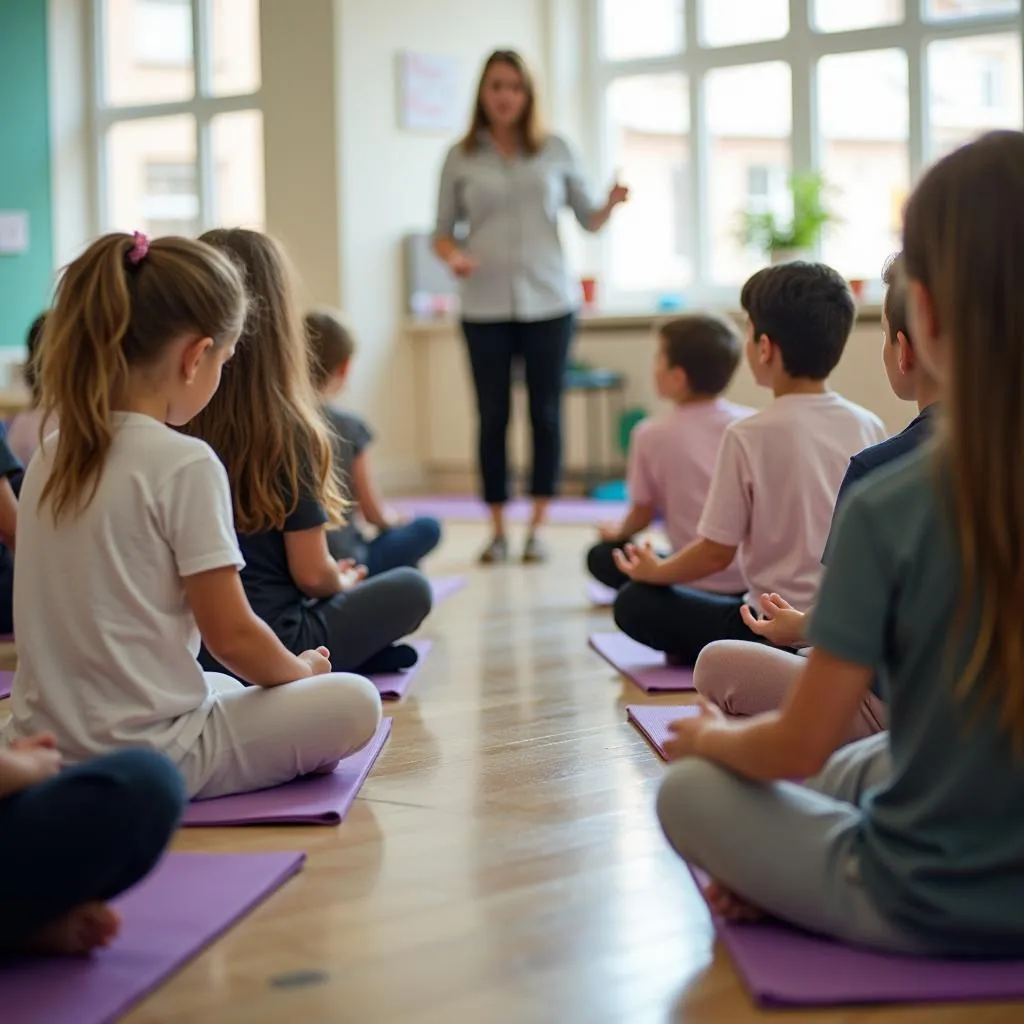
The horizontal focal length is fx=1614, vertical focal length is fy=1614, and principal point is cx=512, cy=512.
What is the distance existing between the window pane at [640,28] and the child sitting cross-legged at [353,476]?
3768mm

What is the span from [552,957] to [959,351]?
642 millimetres

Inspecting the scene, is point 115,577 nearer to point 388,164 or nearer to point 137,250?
point 137,250

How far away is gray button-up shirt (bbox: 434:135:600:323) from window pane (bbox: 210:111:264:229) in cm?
261

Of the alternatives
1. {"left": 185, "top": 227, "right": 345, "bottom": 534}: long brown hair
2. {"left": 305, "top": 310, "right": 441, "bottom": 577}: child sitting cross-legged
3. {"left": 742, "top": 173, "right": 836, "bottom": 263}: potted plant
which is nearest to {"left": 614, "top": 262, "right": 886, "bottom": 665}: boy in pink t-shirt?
{"left": 185, "top": 227, "right": 345, "bottom": 534}: long brown hair

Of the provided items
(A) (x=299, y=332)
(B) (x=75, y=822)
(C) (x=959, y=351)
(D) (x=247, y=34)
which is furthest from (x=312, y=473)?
(D) (x=247, y=34)

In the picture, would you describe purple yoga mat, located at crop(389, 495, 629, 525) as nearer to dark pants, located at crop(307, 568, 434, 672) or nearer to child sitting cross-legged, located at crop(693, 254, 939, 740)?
dark pants, located at crop(307, 568, 434, 672)

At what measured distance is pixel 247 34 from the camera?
7.36 metres

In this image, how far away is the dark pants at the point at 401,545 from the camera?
3.80 metres

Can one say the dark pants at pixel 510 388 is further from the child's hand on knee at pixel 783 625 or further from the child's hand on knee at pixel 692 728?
the child's hand on knee at pixel 692 728

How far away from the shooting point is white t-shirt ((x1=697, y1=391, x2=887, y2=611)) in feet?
8.32

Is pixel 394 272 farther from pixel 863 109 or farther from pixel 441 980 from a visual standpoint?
pixel 441 980

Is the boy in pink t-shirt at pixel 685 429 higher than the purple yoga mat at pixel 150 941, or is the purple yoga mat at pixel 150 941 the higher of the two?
the boy in pink t-shirt at pixel 685 429

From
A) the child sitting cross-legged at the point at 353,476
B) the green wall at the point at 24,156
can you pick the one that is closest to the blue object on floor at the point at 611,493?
the child sitting cross-legged at the point at 353,476

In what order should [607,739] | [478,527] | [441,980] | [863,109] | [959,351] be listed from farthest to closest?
[863,109], [478,527], [607,739], [441,980], [959,351]
